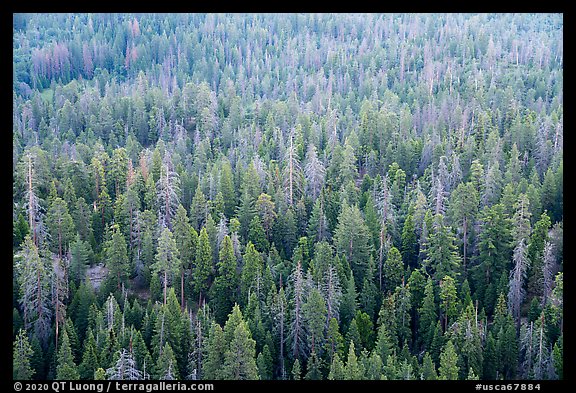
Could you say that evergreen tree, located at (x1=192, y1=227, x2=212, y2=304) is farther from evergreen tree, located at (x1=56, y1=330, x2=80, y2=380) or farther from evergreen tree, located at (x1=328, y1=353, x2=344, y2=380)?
evergreen tree, located at (x1=328, y1=353, x2=344, y2=380)

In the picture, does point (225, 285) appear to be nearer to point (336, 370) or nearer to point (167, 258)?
point (167, 258)

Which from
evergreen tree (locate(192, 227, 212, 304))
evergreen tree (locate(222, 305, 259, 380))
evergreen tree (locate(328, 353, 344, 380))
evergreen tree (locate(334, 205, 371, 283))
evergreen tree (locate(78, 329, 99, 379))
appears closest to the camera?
evergreen tree (locate(222, 305, 259, 380))

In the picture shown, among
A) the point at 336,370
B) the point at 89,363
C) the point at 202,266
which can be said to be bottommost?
the point at 336,370

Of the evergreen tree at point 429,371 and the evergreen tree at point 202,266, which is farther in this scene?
the evergreen tree at point 202,266

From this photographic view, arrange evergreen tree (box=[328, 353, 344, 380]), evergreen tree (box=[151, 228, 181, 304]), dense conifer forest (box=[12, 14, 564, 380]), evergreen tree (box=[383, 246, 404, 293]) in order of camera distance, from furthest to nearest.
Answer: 1. evergreen tree (box=[383, 246, 404, 293])
2. evergreen tree (box=[151, 228, 181, 304])
3. dense conifer forest (box=[12, 14, 564, 380])
4. evergreen tree (box=[328, 353, 344, 380])

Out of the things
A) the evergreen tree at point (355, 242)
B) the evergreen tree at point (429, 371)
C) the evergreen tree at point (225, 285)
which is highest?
the evergreen tree at point (355, 242)

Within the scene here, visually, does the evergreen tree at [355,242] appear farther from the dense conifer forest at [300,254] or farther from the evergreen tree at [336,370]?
A: the evergreen tree at [336,370]

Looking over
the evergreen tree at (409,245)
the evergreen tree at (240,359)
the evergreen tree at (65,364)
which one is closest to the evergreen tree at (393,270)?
the evergreen tree at (409,245)

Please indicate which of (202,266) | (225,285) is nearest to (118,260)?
(202,266)

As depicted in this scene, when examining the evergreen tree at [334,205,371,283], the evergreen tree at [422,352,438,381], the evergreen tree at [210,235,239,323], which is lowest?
the evergreen tree at [422,352,438,381]

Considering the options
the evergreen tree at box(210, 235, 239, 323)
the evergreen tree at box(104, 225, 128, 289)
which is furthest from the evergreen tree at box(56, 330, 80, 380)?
the evergreen tree at box(210, 235, 239, 323)

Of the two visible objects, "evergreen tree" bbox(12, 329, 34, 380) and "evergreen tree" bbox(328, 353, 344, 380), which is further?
"evergreen tree" bbox(12, 329, 34, 380)
